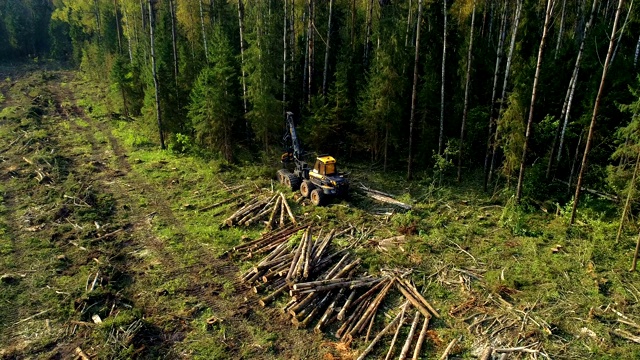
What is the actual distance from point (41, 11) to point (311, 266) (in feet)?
296

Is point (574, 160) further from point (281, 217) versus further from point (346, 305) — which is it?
point (281, 217)

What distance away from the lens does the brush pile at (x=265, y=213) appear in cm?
1945

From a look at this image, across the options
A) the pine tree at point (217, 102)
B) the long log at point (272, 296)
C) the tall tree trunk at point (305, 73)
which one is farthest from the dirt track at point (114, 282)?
the tall tree trunk at point (305, 73)

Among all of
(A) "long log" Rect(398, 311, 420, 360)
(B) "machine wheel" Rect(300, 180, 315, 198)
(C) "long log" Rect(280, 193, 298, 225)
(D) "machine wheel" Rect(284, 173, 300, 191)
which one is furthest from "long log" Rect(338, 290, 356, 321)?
(D) "machine wheel" Rect(284, 173, 300, 191)

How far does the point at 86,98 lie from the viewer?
45875 mm

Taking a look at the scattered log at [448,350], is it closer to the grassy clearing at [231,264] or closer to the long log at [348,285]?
the grassy clearing at [231,264]

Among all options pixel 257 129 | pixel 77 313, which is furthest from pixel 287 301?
pixel 257 129

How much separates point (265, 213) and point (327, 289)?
6900 millimetres

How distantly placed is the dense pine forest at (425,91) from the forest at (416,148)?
5.0 inches

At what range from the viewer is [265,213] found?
20141 mm

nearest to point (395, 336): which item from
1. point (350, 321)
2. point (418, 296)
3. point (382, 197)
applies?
point (350, 321)

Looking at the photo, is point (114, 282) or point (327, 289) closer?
point (327, 289)

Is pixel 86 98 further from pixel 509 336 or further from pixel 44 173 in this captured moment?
pixel 509 336

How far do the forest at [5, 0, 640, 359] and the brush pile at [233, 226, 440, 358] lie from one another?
1.93ft
